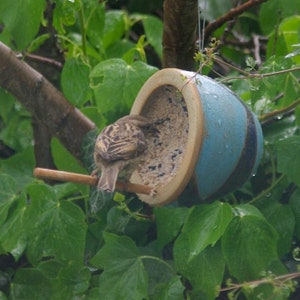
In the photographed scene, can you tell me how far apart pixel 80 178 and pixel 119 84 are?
1.65 ft

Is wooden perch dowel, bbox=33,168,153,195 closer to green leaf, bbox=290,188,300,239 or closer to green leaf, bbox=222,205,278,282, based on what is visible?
green leaf, bbox=222,205,278,282

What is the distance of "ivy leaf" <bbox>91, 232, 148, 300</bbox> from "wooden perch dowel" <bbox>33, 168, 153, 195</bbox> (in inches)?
7.9

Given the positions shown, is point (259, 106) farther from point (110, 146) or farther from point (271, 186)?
point (110, 146)

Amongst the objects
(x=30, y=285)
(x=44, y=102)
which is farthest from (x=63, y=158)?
(x=30, y=285)

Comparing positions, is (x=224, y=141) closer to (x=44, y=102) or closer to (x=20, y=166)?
(x=44, y=102)

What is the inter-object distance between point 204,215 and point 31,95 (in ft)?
2.54

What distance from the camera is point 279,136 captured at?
3146mm

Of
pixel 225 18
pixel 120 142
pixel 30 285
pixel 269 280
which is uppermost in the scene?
pixel 225 18

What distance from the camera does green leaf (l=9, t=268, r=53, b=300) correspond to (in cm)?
305

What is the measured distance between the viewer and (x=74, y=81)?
3.19 m

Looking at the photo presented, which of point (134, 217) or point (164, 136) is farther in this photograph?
point (134, 217)

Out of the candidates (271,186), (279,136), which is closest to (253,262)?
(271,186)

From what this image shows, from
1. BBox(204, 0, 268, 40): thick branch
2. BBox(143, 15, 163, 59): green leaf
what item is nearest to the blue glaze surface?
BBox(204, 0, 268, 40): thick branch

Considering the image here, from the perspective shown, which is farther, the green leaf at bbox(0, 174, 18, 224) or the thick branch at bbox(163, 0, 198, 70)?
the green leaf at bbox(0, 174, 18, 224)
